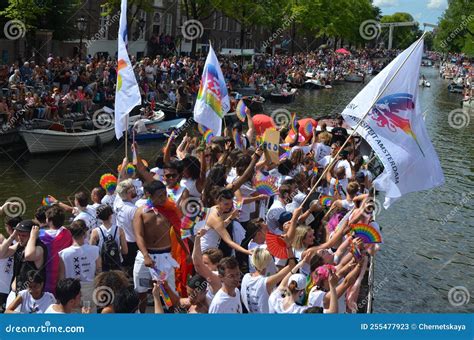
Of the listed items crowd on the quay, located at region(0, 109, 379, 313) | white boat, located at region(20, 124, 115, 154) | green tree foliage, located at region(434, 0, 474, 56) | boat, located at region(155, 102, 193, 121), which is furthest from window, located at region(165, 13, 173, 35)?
crowd on the quay, located at region(0, 109, 379, 313)

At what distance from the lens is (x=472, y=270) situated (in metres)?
14.5

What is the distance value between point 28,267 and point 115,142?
18909 millimetres

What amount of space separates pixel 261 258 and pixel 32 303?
2.20 meters

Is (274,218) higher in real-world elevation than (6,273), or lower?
higher

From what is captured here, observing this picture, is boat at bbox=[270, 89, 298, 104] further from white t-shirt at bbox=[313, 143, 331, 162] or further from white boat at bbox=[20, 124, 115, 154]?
white t-shirt at bbox=[313, 143, 331, 162]

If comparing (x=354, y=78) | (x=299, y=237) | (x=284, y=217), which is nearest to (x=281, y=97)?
(x=354, y=78)

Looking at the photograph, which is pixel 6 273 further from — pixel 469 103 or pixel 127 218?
pixel 469 103

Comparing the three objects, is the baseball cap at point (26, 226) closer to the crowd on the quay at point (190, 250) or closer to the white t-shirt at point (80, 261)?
the crowd on the quay at point (190, 250)

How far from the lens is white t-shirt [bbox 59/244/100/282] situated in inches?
289

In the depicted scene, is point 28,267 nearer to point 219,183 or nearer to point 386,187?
point 219,183

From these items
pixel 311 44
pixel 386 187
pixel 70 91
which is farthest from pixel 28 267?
pixel 311 44

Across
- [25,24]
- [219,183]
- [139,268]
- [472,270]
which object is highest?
[25,24]

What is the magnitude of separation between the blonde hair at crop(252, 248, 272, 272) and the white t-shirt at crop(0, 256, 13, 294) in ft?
9.75

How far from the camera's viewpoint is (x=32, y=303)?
20.6ft
